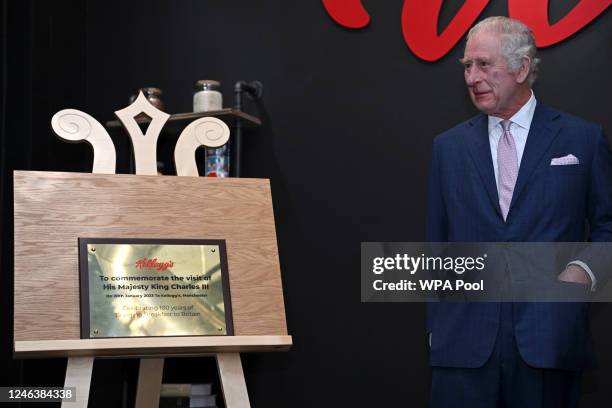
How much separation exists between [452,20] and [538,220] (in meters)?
1.26

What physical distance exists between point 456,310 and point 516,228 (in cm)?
32

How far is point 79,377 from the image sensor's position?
7.27ft

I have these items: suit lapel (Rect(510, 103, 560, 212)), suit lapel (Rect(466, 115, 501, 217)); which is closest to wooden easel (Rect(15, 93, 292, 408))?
suit lapel (Rect(466, 115, 501, 217))

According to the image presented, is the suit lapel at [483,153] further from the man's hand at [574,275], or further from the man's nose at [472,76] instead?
the man's hand at [574,275]

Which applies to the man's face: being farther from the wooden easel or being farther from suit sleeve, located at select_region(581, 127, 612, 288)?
the wooden easel

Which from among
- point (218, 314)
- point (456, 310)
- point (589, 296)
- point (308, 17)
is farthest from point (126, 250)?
point (308, 17)

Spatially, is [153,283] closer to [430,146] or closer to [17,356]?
[17,356]

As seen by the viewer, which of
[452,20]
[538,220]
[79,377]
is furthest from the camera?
[452,20]

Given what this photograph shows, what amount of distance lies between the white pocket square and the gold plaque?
109 cm

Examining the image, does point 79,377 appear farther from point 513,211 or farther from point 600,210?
point 600,210

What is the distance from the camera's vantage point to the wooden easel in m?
2.23

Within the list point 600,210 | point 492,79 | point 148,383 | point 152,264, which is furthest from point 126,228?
point 600,210

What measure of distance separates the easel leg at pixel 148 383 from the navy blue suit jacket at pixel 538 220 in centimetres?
92

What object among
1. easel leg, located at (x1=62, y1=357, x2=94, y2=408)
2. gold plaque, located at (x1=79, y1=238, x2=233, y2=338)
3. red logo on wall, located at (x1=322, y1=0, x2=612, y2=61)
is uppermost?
red logo on wall, located at (x1=322, y1=0, x2=612, y2=61)
